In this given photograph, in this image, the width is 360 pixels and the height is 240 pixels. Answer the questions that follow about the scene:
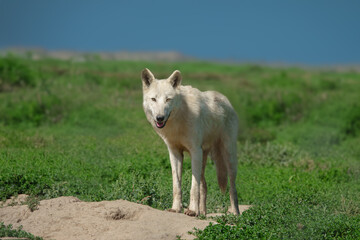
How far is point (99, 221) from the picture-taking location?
765 centimetres

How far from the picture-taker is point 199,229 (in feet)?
23.8

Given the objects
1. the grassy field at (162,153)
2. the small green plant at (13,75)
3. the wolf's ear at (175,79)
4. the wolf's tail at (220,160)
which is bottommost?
the grassy field at (162,153)

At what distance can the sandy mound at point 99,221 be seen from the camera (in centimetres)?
723

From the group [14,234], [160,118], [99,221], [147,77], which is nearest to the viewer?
[14,234]

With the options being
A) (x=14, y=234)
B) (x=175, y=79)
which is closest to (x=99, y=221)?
(x=14, y=234)

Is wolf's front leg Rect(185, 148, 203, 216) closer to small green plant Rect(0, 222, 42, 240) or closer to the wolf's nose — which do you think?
the wolf's nose

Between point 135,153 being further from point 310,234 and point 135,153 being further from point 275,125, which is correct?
point 275,125

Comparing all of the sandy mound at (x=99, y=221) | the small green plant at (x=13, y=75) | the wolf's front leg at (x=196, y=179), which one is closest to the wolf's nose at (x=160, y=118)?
the wolf's front leg at (x=196, y=179)

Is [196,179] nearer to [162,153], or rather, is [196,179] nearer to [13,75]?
[162,153]

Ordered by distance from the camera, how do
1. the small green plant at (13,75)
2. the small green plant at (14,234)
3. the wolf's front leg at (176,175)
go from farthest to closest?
the small green plant at (13,75) < the wolf's front leg at (176,175) < the small green plant at (14,234)

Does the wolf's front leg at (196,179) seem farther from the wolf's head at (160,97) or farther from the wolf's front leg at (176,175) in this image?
the wolf's head at (160,97)

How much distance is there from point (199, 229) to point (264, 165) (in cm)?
812

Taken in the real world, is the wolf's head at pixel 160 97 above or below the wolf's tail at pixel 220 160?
above

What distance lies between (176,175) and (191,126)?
0.93 m
